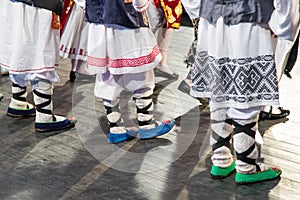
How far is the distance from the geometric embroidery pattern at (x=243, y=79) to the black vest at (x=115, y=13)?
49 cm

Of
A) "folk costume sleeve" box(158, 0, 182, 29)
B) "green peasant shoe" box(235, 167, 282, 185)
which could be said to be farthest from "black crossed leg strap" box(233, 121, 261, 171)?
"folk costume sleeve" box(158, 0, 182, 29)

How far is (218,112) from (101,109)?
1195mm

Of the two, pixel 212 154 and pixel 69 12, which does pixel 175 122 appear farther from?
pixel 69 12

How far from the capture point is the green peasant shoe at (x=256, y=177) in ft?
9.11

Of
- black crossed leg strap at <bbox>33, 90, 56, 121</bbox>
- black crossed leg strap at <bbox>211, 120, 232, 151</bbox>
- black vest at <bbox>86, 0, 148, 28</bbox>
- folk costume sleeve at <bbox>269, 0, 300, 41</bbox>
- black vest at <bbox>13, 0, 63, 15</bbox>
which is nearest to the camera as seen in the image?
folk costume sleeve at <bbox>269, 0, 300, 41</bbox>

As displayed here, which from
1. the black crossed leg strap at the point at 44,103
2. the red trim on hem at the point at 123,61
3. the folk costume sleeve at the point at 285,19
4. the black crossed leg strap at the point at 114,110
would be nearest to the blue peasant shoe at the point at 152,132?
the black crossed leg strap at the point at 114,110

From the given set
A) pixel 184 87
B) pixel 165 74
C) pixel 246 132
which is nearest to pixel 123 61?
pixel 246 132

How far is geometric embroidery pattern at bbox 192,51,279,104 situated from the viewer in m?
2.57

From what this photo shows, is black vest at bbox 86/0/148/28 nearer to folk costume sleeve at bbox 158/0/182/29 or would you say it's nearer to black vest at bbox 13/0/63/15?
black vest at bbox 13/0/63/15

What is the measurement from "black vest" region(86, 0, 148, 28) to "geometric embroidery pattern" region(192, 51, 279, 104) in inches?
19.5

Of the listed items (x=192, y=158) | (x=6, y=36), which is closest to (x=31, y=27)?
(x=6, y=36)

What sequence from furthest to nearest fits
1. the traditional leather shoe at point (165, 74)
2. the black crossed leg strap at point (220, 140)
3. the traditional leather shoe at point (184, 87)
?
the traditional leather shoe at point (165, 74), the traditional leather shoe at point (184, 87), the black crossed leg strap at point (220, 140)

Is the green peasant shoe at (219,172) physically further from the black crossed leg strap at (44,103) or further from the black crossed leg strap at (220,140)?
the black crossed leg strap at (44,103)

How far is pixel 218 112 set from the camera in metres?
A: 2.80
